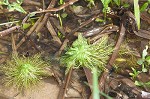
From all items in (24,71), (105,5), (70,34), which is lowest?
(24,71)

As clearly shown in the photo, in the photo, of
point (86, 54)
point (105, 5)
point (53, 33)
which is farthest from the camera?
point (53, 33)

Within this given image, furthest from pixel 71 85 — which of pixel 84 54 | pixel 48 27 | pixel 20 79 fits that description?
pixel 48 27

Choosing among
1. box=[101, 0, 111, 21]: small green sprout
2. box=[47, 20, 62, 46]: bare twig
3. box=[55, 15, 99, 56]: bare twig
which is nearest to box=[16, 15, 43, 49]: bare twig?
box=[47, 20, 62, 46]: bare twig

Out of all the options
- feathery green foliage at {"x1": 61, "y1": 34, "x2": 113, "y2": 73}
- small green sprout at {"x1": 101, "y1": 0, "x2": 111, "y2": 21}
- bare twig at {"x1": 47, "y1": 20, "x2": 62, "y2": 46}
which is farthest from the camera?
bare twig at {"x1": 47, "y1": 20, "x2": 62, "y2": 46}

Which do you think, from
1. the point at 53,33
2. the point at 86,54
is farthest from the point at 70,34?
the point at 86,54

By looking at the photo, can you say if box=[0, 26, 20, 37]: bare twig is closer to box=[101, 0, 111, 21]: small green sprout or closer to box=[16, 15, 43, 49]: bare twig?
box=[16, 15, 43, 49]: bare twig

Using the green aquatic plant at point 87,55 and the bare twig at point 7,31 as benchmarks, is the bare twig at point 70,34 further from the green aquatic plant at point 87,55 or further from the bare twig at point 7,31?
the bare twig at point 7,31

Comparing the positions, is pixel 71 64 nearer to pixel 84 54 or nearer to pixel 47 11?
pixel 84 54

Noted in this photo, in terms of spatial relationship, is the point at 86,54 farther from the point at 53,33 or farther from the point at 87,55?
the point at 53,33
